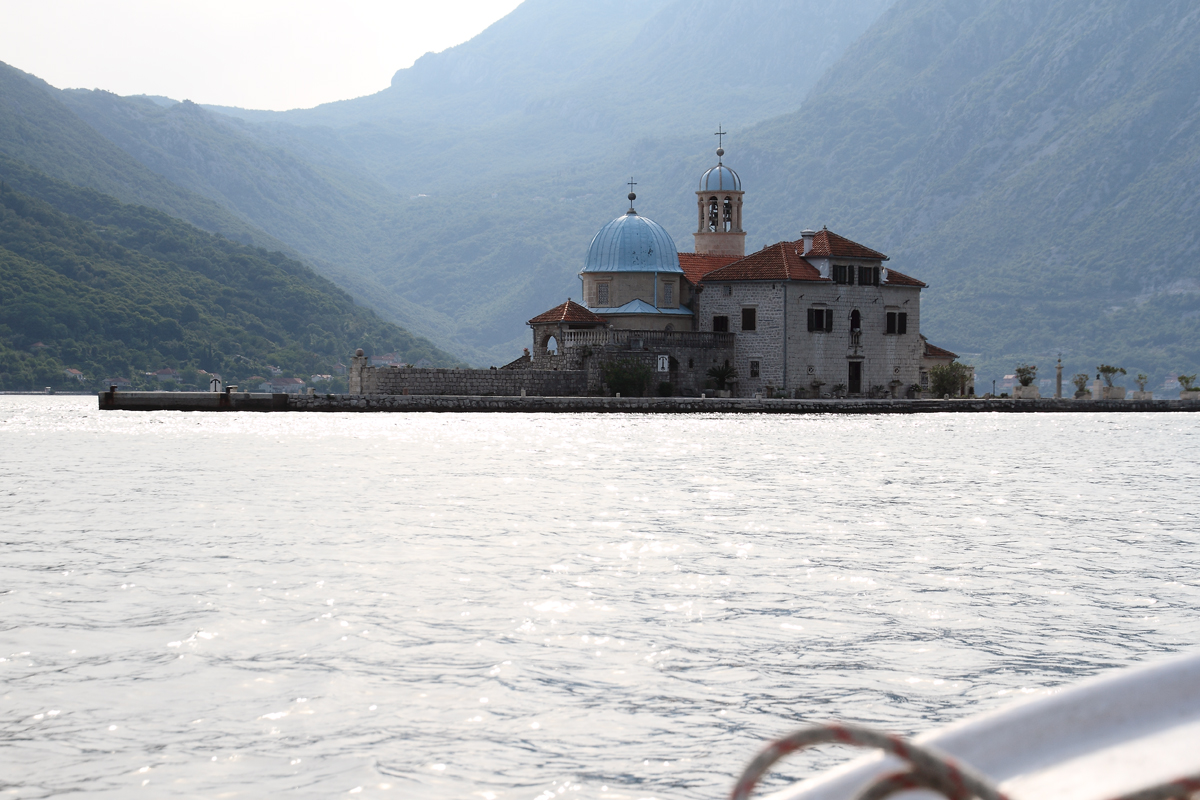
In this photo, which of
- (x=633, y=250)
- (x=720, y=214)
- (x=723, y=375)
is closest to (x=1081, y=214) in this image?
(x=720, y=214)

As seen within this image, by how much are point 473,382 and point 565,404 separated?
5.63 meters

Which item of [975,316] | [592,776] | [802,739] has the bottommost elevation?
[592,776]

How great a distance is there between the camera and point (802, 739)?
3.51 m

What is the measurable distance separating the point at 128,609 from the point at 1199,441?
143 feet

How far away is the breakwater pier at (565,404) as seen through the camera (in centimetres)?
Result: 6538

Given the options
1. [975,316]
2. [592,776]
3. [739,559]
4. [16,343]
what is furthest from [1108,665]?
[975,316]

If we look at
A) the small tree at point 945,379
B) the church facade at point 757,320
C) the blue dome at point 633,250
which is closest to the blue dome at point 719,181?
the blue dome at point 633,250

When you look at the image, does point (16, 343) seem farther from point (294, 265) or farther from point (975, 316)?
point (975, 316)

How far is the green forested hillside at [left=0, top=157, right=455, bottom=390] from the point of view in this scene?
362ft

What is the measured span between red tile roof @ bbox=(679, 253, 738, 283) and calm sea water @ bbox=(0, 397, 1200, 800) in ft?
144

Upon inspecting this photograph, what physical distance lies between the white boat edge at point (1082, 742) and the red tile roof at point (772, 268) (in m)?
61.2

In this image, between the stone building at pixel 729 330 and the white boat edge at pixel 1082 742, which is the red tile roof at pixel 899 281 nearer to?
the stone building at pixel 729 330

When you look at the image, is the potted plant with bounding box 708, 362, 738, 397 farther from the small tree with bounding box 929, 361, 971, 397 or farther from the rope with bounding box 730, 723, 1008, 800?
the rope with bounding box 730, 723, 1008, 800

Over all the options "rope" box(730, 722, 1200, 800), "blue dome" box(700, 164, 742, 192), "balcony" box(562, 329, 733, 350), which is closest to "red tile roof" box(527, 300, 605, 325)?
"balcony" box(562, 329, 733, 350)
